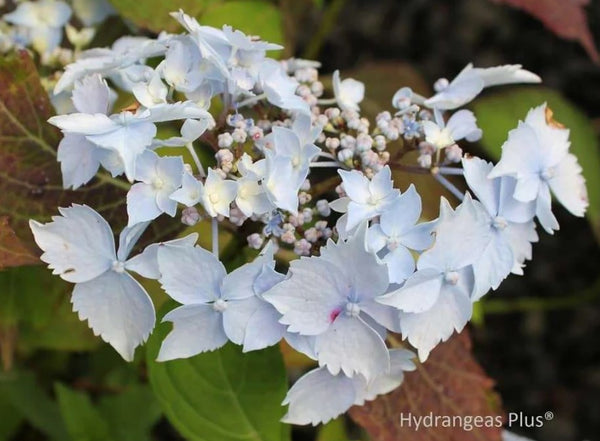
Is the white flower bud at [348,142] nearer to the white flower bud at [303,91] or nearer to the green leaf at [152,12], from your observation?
the white flower bud at [303,91]

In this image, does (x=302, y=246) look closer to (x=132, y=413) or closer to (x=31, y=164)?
(x=31, y=164)

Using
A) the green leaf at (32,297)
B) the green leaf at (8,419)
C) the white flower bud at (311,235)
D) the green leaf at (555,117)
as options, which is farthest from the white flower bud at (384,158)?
the green leaf at (8,419)

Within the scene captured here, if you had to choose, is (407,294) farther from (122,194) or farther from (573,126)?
(573,126)

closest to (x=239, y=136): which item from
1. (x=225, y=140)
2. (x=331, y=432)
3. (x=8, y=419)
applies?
(x=225, y=140)

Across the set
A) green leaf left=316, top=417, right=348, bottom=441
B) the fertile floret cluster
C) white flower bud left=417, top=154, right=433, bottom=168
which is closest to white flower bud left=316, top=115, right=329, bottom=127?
the fertile floret cluster

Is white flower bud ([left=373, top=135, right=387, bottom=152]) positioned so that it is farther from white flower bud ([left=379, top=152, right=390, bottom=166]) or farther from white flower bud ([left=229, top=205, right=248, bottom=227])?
white flower bud ([left=229, top=205, right=248, bottom=227])

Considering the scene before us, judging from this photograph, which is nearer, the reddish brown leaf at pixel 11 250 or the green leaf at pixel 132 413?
the reddish brown leaf at pixel 11 250
